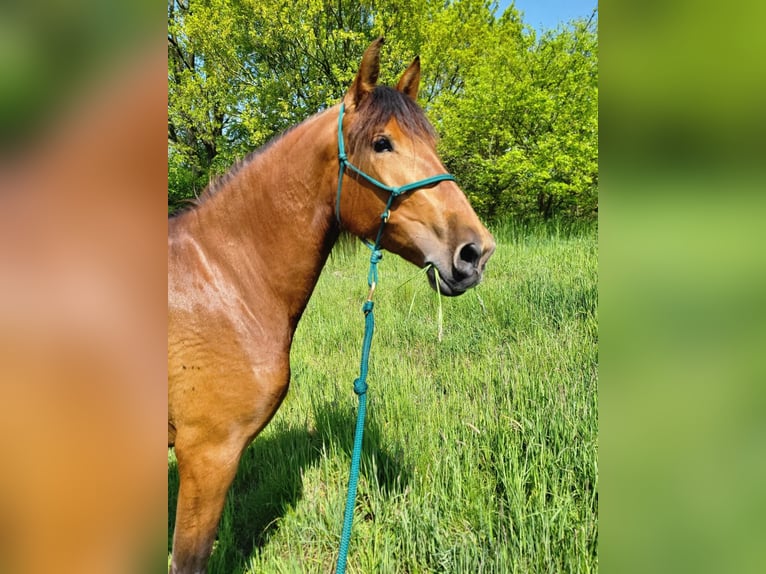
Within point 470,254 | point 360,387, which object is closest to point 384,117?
point 470,254

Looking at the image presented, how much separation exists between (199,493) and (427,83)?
16.2 meters

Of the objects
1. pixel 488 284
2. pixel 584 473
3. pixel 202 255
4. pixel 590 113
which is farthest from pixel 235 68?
pixel 584 473

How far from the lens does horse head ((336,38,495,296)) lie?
Result: 1.49m

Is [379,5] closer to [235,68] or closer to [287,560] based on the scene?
[235,68]

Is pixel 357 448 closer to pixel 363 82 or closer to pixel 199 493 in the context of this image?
pixel 199 493

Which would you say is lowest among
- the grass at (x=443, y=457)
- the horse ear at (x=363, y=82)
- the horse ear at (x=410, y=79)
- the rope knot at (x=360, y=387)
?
the grass at (x=443, y=457)

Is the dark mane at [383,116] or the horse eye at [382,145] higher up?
the dark mane at [383,116]

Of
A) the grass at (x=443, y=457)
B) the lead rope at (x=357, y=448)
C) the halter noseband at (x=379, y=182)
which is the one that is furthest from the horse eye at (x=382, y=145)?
the grass at (x=443, y=457)

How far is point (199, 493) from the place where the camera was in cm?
141

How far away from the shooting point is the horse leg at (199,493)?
4.60ft
